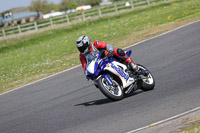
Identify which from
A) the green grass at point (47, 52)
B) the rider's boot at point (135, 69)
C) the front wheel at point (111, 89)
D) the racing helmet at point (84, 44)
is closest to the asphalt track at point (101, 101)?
the front wheel at point (111, 89)

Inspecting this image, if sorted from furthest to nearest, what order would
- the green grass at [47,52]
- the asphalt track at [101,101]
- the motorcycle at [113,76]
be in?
the green grass at [47,52] < the motorcycle at [113,76] < the asphalt track at [101,101]

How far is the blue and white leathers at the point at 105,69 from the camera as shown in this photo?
8219mm

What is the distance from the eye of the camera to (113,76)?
339 inches

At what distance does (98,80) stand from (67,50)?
49.8ft

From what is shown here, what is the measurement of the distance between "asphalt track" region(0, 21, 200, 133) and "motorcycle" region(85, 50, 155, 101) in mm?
231

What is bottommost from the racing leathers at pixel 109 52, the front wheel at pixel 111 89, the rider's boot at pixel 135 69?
the front wheel at pixel 111 89

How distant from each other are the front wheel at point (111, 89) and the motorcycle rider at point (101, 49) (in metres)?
0.56

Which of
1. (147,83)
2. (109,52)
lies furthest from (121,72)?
(147,83)

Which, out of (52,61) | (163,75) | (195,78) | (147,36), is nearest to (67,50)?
(52,61)

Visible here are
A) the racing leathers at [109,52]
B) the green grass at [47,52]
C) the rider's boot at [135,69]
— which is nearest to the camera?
the racing leathers at [109,52]

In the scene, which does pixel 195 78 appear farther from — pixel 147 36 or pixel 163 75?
pixel 147 36

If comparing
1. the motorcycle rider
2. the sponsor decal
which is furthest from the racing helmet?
the sponsor decal

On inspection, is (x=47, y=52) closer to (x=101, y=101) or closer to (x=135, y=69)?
(x=101, y=101)

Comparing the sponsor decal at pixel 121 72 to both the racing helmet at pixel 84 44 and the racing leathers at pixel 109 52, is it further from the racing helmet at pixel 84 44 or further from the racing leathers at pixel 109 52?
the racing helmet at pixel 84 44
